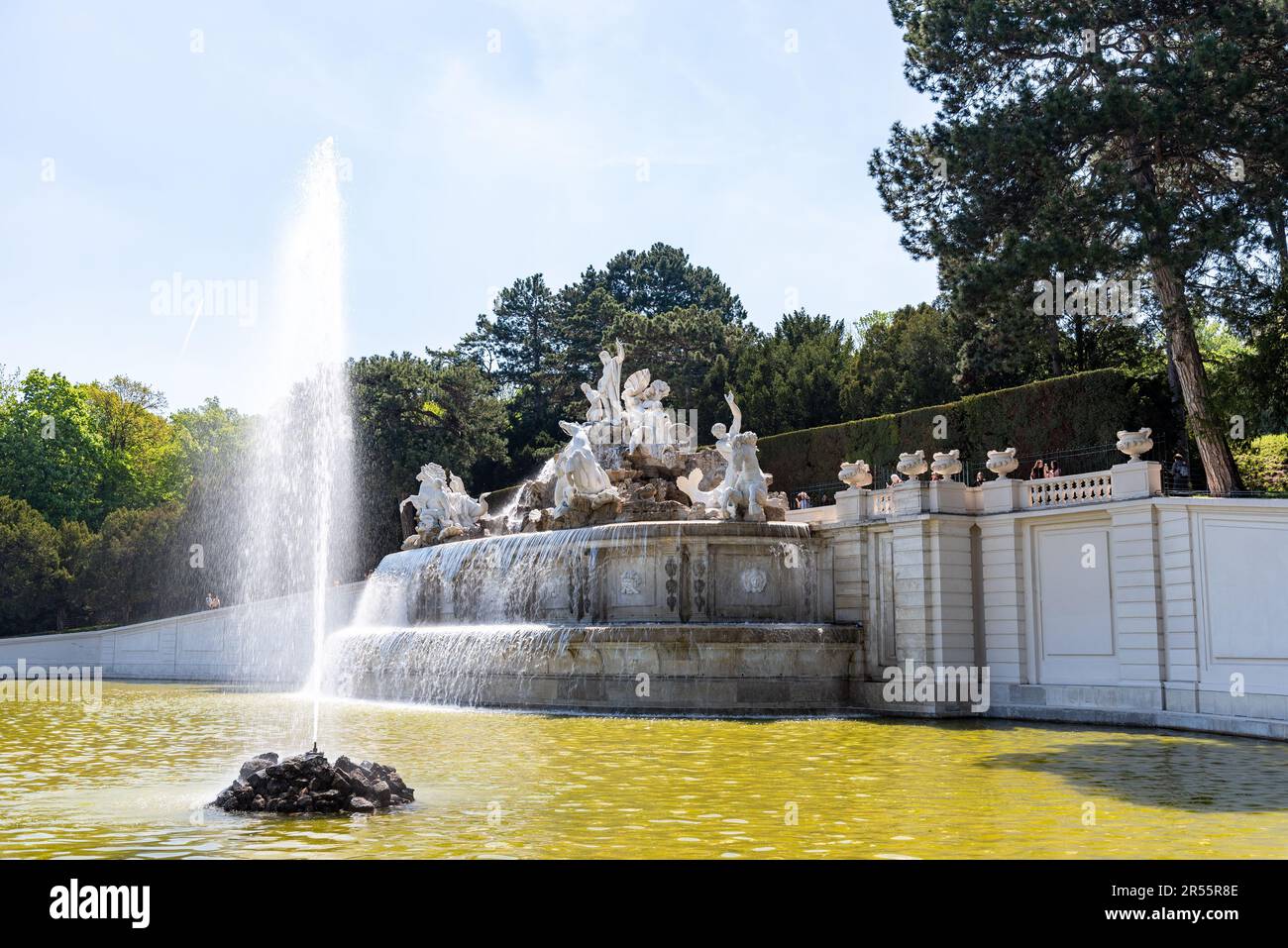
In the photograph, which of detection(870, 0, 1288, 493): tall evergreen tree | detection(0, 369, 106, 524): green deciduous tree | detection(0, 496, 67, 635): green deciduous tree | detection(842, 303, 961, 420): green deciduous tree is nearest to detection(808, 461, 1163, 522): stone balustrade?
detection(870, 0, 1288, 493): tall evergreen tree

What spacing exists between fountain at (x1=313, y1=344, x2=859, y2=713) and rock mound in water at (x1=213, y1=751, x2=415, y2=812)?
33.6 ft

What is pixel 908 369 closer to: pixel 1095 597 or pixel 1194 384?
pixel 1194 384

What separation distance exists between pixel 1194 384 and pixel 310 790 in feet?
65.3

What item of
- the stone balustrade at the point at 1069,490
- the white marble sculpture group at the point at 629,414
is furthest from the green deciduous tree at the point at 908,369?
the stone balustrade at the point at 1069,490

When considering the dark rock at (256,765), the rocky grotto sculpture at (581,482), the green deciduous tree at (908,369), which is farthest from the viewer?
the green deciduous tree at (908,369)

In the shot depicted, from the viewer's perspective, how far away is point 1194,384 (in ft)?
78.0

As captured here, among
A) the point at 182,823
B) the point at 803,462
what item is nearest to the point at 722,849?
the point at 182,823

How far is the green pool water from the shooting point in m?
8.31

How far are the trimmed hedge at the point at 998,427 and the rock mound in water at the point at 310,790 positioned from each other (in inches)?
929

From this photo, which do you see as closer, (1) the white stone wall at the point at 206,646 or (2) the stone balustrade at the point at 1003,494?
(2) the stone balustrade at the point at 1003,494

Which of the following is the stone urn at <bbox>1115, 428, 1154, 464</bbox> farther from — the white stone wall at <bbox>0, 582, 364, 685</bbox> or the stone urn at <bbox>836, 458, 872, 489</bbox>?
the white stone wall at <bbox>0, 582, 364, 685</bbox>

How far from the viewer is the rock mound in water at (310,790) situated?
9.58 meters

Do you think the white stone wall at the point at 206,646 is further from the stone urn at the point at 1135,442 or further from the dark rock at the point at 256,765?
the dark rock at the point at 256,765
